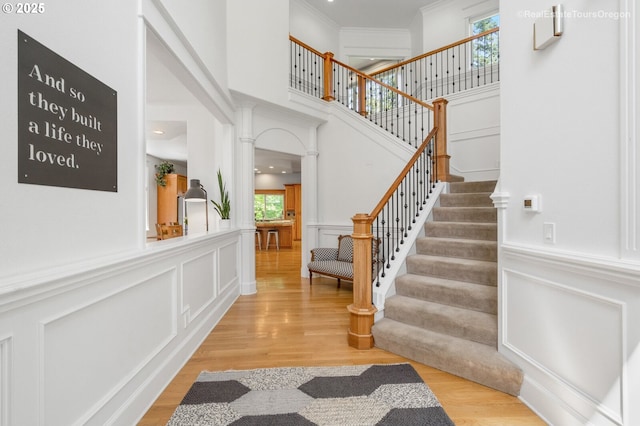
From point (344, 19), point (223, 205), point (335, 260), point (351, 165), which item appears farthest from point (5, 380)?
point (344, 19)

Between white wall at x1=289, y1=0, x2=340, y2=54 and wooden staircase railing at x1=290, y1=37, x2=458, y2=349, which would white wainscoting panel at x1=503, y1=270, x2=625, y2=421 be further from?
white wall at x1=289, y1=0, x2=340, y2=54

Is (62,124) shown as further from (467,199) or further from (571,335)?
(467,199)

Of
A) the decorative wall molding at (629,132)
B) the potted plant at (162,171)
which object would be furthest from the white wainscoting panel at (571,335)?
the potted plant at (162,171)

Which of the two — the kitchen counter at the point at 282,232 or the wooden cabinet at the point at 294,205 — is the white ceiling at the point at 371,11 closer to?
the kitchen counter at the point at 282,232

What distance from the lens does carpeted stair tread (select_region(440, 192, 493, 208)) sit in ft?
12.6

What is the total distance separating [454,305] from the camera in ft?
9.17

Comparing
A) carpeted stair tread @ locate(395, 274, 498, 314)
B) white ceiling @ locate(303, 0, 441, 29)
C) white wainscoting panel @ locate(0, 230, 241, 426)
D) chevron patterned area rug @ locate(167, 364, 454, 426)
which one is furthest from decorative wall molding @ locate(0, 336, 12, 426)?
white ceiling @ locate(303, 0, 441, 29)

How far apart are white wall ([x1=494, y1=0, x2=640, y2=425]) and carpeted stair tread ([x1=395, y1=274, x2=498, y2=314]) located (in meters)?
0.37

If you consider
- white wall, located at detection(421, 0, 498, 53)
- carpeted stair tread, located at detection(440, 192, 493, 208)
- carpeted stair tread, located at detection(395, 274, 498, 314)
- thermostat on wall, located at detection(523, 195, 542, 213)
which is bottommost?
carpeted stair tread, located at detection(395, 274, 498, 314)

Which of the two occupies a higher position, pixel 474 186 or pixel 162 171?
pixel 162 171

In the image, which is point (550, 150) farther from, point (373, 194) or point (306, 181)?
point (306, 181)

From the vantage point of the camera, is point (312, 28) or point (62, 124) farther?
point (312, 28)

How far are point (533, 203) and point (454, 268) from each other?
4.06ft

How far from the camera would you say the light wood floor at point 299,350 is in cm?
193
